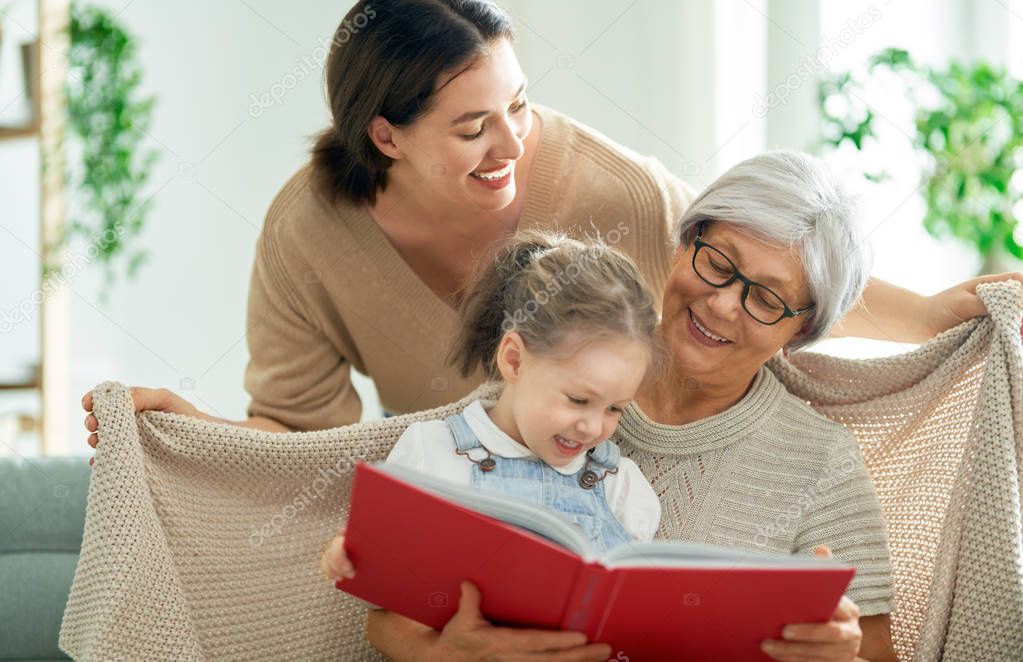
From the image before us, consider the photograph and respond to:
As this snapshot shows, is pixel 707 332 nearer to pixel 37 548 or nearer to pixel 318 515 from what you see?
pixel 318 515

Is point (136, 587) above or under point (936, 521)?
under

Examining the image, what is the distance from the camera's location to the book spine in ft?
4.00

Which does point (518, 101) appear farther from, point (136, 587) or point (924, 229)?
point (924, 229)

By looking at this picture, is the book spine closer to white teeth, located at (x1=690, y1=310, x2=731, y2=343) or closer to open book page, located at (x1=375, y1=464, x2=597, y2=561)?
open book page, located at (x1=375, y1=464, x2=597, y2=561)

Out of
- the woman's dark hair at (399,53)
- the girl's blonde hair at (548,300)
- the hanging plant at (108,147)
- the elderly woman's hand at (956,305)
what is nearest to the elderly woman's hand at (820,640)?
the girl's blonde hair at (548,300)

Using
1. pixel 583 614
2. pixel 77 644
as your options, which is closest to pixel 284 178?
pixel 77 644

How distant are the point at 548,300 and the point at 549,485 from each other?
10.6 inches

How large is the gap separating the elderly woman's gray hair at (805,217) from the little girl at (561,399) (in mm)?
189

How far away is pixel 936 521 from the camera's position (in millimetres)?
1750

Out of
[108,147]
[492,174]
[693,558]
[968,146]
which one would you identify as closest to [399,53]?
[492,174]

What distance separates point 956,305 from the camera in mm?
1771

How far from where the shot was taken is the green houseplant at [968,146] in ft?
10.1

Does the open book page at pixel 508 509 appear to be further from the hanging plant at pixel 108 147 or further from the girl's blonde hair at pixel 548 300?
the hanging plant at pixel 108 147

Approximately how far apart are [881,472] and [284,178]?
8.43 feet
